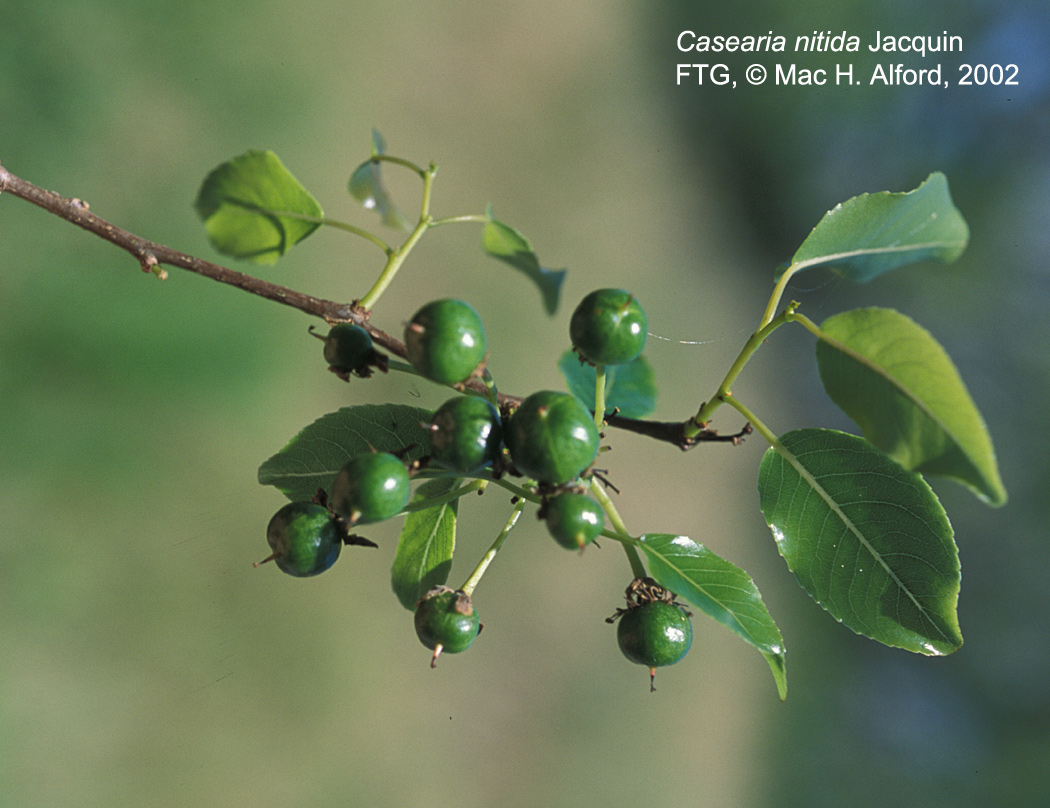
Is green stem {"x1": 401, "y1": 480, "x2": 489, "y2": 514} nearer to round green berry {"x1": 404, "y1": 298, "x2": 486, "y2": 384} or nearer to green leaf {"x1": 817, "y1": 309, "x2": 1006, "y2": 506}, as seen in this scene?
round green berry {"x1": 404, "y1": 298, "x2": 486, "y2": 384}

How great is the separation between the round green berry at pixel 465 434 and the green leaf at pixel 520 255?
0.29 m

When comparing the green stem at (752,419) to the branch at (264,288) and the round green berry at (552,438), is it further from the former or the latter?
the round green berry at (552,438)

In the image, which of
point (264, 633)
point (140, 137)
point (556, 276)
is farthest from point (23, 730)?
point (556, 276)

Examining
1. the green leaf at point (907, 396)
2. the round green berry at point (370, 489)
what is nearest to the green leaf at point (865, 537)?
the green leaf at point (907, 396)

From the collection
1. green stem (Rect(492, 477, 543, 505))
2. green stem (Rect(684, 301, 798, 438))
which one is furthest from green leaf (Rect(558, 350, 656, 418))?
green stem (Rect(492, 477, 543, 505))

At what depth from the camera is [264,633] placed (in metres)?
1.48

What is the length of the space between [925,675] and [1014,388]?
951 millimetres

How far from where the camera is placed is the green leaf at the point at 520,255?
30.1 inches

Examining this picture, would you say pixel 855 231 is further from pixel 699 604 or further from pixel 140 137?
pixel 140 137

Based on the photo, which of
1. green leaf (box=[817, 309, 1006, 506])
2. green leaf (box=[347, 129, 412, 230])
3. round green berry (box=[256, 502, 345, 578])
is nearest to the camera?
green leaf (box=[817, 309, 1006, 506])

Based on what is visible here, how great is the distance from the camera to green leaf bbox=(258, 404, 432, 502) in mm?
642

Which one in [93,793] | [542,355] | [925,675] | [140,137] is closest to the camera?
[93,793]

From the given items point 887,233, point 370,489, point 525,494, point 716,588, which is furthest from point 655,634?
point 887,233

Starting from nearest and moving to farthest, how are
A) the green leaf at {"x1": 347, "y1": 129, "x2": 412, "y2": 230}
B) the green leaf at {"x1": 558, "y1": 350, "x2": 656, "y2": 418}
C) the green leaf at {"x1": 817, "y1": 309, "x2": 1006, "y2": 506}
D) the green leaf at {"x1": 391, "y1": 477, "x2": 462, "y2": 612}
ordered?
the green leaf at {"x1": 817, "y1": 309, "x2": 1006, "y2": 506} → the green leaf at {"x1": 391, "y1": 477, "x2": 462, "y2": 612} → the green leaf at {"x1": 347, "y1": 129, "x2": 412, "y2": 230} → the green leaf at {"x1": 558, "y1": 350, "x2": 656, "y2": 418}
